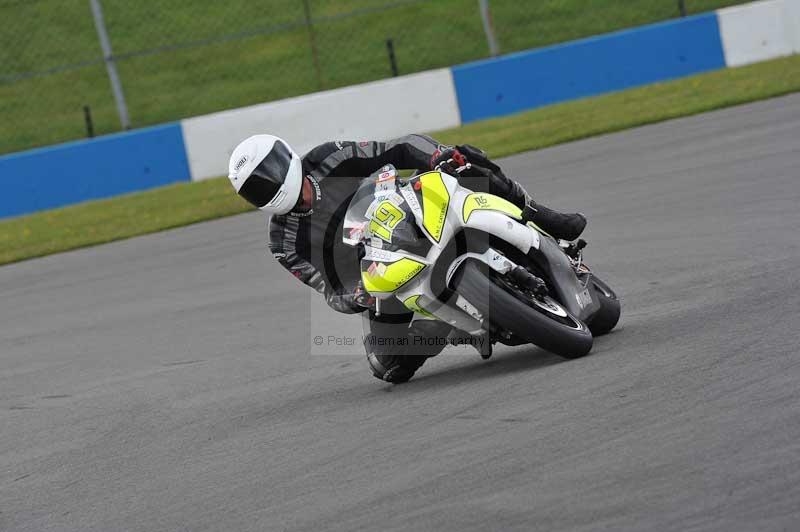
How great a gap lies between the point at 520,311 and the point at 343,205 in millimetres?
1237

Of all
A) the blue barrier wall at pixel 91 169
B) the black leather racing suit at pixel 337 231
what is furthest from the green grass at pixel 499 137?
the black leather racing suit at pixel 337 231

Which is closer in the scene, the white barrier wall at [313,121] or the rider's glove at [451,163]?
the rider's glove at [451,163]

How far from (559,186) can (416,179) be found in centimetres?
555

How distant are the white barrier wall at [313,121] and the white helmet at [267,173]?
1024cm

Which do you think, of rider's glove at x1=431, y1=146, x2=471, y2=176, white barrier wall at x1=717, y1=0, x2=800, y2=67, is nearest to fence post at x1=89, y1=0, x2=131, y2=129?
white barrier wall at x1=717, y1=0, x2=800, y2=67

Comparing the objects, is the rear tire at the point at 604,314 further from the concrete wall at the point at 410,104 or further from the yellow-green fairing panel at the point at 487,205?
the concrete wall at the point at 410,104

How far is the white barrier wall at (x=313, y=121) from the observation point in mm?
16391

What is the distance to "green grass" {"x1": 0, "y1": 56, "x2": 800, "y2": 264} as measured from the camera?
1384cm

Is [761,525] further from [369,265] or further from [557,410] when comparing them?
[369,265]

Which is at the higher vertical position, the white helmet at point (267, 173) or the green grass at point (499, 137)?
the white helmet at point (267, 173)

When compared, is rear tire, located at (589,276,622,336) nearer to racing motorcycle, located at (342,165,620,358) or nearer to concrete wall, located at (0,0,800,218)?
racing motorcycle, located at (342,165,620,358)

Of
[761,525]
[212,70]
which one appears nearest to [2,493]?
[761,525]

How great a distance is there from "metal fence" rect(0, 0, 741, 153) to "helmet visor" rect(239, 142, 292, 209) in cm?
1215

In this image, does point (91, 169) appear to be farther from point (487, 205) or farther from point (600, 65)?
point (487, 205)
